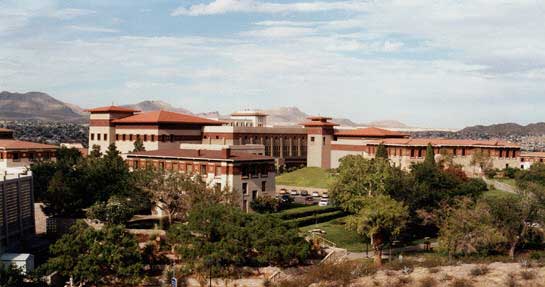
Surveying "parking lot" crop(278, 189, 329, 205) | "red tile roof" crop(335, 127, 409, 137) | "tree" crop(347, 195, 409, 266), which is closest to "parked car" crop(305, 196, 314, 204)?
"parking lot" crop(278, 189, 329, 205)

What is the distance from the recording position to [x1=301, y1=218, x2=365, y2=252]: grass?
5766 centimetres

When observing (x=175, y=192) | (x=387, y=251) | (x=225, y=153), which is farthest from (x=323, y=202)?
(x=175, y=192)

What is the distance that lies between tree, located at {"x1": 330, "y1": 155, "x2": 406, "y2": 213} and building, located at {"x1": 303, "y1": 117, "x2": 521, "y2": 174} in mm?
30693

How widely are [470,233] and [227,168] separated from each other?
2455 centimetres

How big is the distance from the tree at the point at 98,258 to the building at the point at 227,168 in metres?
15.8

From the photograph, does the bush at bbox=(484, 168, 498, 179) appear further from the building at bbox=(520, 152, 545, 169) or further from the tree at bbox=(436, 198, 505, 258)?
the tree at bbox=(436, 198, 505, 258)

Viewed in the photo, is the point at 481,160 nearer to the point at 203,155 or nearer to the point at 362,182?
the point at 362,182

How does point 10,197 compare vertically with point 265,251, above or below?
above

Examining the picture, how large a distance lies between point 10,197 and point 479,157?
67.1 meters

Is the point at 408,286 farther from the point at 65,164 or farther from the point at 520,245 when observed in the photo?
the point at 65,164

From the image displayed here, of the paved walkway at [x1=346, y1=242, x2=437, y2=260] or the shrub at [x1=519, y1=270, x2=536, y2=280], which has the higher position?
the shrub at [x1=519, y1=270, x2=536, y2=280]

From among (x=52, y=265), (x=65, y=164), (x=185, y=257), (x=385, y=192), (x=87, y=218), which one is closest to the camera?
(x=52, y=265)

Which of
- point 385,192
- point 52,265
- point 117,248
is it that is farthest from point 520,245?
point 52,265

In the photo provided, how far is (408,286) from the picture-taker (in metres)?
32.5
